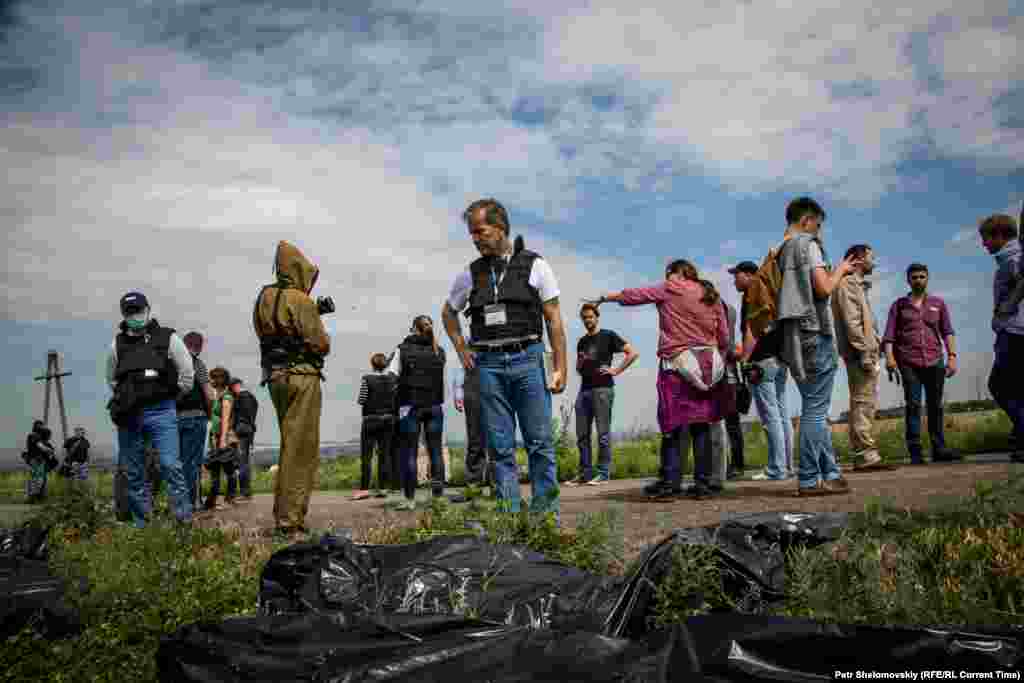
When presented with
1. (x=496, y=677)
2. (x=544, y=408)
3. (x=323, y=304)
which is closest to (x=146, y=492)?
(x=323, y=304)

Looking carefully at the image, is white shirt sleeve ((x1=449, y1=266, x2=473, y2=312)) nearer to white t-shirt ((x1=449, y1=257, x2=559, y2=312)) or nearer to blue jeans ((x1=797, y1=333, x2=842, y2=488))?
white t-shirt ((x1=449, y1=257, x2=559, y2=312))

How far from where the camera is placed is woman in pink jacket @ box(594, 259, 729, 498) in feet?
22.7

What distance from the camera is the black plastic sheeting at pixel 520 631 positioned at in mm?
2102

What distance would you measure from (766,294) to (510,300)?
7.60 feet

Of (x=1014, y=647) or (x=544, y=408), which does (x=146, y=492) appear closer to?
(x=544, y=408)

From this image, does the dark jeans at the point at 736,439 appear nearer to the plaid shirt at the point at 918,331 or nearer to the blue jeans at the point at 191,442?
the plaid shirt at the point at 918,331

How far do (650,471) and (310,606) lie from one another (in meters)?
10.0

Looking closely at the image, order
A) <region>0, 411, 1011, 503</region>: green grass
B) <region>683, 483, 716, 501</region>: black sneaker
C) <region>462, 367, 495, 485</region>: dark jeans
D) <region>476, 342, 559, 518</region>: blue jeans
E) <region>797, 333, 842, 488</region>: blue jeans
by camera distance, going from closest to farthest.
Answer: <region>476, 342, 559, 518</region>: blue jeans, <region>797, 333, 842, 488</region>: blue jeans, <region>683, 483, 716, 501</region>: black sneaker, <region>462, 367, 495, 485</region>: dark jeans, <region>0, 411, 1011, 503</region>: green grass

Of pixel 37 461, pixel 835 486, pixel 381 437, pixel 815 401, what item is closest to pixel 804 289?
pixel 815 401

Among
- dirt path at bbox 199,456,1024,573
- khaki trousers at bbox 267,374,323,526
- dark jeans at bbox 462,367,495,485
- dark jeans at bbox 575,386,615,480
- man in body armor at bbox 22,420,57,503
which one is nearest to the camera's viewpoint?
dirt path at bbox 199,456,1024,573

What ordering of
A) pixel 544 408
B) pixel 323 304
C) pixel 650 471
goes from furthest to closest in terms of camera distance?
pixel 650 471 < pixel 323 304 < pixel 544 408

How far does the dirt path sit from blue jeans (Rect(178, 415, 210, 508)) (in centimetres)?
65

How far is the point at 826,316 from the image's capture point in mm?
6176

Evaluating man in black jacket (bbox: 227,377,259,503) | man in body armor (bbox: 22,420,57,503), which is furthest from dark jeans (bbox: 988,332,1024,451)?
man in body armor (bbox: 22,420,57,503)
